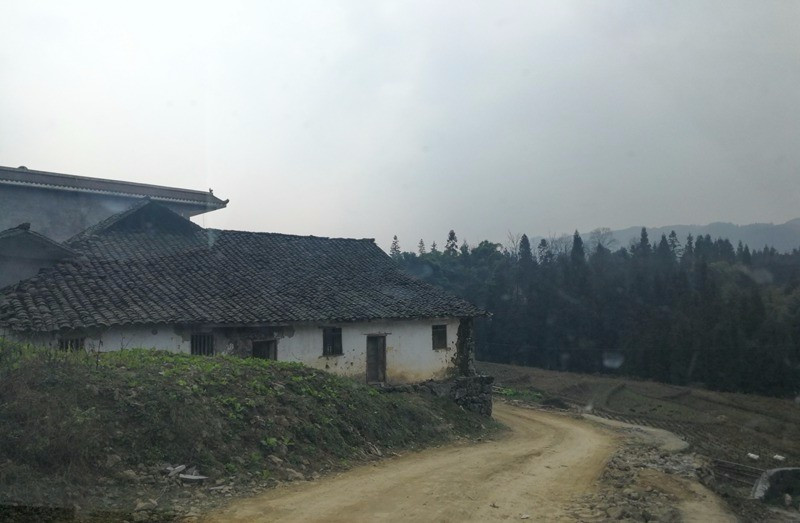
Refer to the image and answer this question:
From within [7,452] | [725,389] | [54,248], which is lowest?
[725,389]

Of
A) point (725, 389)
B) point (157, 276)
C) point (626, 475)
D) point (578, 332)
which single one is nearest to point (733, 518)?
point (626, 475)

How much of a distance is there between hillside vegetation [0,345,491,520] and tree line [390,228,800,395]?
69.3 feet

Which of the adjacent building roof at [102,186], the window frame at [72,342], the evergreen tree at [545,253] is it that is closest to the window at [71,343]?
the window frame at [72,342]

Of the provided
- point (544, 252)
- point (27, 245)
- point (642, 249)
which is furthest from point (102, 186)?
point (642, 249)

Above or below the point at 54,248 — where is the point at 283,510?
below

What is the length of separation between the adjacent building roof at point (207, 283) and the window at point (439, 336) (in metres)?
0.57

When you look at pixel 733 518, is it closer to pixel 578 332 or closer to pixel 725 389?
pixel 725 389

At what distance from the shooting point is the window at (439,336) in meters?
20.7

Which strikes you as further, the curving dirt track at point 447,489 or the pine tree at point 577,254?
the pine tree at point 577,254

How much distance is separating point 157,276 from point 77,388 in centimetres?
957

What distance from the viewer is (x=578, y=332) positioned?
184 ft

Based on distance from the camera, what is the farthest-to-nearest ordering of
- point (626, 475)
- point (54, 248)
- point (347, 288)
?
1. point (347, 288)
2. point (54, 248)
3. point (626, 475)

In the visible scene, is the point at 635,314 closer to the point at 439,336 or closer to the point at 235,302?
the point at 439,336

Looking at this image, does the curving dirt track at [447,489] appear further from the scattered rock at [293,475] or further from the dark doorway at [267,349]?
the dark doorway at [267,349]
